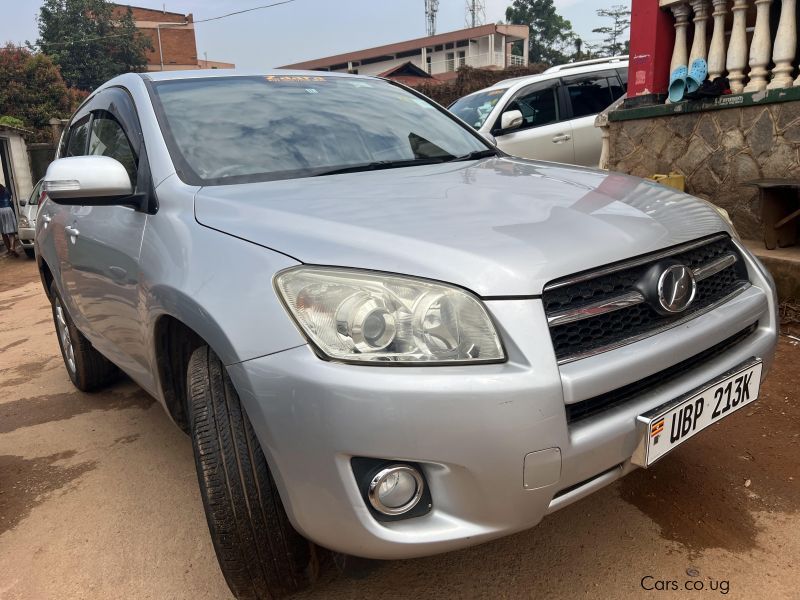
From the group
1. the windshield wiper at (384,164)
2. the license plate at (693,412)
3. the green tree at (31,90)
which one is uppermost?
the green tree at (31,90)

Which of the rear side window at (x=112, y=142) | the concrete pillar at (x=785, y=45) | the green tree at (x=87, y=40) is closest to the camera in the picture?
the rear side window at (x=112, y=142)

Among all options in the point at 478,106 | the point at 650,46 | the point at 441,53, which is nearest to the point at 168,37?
the point at 441,53

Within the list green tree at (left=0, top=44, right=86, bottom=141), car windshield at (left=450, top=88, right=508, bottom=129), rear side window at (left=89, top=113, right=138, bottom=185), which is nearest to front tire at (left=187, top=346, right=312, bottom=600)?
rear side window at (left=89, top=113, right=138, bottom=185)

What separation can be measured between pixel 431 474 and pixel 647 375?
584mm

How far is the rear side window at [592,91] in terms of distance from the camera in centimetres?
779

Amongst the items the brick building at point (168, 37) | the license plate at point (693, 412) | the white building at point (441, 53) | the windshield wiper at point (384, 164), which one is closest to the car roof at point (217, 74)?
the windshield wiper at point (384, 164)

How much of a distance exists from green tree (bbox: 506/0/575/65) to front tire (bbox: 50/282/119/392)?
222 feet

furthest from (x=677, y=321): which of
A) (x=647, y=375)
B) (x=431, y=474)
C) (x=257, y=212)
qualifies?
(x=257, y=212)

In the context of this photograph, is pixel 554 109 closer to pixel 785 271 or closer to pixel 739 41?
pixel 739 41

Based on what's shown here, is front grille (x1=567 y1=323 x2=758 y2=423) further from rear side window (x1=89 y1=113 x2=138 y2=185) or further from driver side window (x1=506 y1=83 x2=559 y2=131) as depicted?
driver side window (x1=506 y1=83 x2=559 y2=131)

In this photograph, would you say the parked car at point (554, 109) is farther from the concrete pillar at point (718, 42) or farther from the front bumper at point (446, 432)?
the front bumper at point (446, 432)

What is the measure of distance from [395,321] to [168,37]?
180ft

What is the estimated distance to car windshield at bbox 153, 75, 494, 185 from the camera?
86.2 inches

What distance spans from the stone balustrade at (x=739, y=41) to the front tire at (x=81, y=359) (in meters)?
4.54
